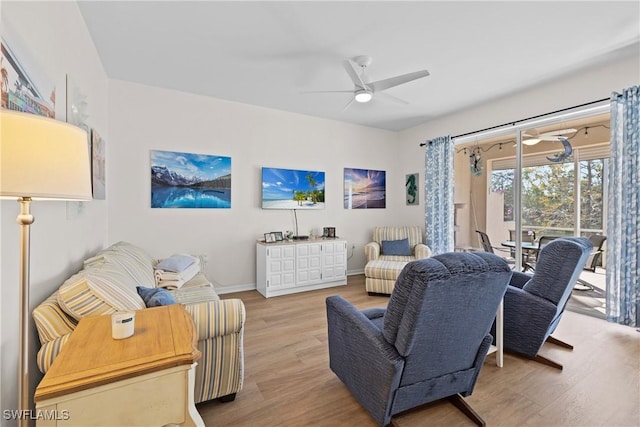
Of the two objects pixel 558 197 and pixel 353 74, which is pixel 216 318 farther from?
Result: pixel 558 197

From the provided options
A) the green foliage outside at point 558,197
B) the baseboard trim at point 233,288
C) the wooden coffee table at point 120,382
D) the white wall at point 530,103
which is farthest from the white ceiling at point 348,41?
the baseboard trim at point 233,288

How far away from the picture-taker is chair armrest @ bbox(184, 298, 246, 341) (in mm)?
1561

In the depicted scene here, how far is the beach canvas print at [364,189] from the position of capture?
16.4 feet

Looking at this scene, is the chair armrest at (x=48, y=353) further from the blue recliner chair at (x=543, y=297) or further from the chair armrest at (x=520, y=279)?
the chair armrest at (x=520, y=279)

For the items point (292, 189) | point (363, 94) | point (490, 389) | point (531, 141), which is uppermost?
point (363, 94)

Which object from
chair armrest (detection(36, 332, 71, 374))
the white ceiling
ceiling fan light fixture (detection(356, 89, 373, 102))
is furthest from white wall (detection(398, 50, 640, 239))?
chair armrest (detection(36, 332, 71, 374))

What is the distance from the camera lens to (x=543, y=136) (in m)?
3.60

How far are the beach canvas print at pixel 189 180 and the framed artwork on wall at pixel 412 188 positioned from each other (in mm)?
3319

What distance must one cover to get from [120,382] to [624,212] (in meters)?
4.22

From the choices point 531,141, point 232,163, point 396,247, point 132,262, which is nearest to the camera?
point 132,262

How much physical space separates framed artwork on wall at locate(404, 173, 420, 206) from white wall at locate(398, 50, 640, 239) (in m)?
0.19

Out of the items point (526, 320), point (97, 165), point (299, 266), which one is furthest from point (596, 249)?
point (97, 165)

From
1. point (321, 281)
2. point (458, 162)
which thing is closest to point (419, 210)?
point (458, 162)

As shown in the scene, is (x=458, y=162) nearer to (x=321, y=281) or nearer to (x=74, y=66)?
(x=321, y=281)
